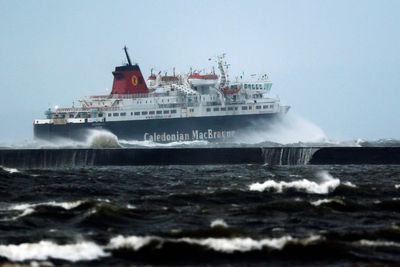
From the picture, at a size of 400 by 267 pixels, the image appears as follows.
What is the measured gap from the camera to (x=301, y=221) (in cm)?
1819

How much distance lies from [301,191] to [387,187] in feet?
15.0

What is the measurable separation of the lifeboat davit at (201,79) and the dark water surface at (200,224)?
7685 centimetres

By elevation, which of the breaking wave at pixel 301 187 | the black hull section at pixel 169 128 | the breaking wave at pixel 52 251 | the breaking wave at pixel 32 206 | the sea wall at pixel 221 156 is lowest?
the breaking wave at pixel 52 251

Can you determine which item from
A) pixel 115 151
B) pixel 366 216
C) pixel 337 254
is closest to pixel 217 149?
pixel 115 151

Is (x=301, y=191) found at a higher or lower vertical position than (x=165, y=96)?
lower

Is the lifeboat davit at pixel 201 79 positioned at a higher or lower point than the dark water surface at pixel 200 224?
higher

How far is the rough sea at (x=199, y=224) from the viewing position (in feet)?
45.6

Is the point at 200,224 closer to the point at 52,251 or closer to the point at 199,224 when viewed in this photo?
the point at 199,224

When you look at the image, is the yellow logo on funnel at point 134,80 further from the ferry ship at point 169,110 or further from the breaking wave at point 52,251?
the breaking wave at point 52,251

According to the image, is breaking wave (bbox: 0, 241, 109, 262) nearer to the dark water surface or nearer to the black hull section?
the dark water surface

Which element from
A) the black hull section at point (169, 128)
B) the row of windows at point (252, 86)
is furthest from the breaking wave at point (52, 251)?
the row of windows at point (252, 86)

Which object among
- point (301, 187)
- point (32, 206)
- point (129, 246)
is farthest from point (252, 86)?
point (129, 246)

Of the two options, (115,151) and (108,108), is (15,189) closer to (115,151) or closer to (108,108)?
(115,151)

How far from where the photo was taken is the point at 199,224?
17.7 metres
